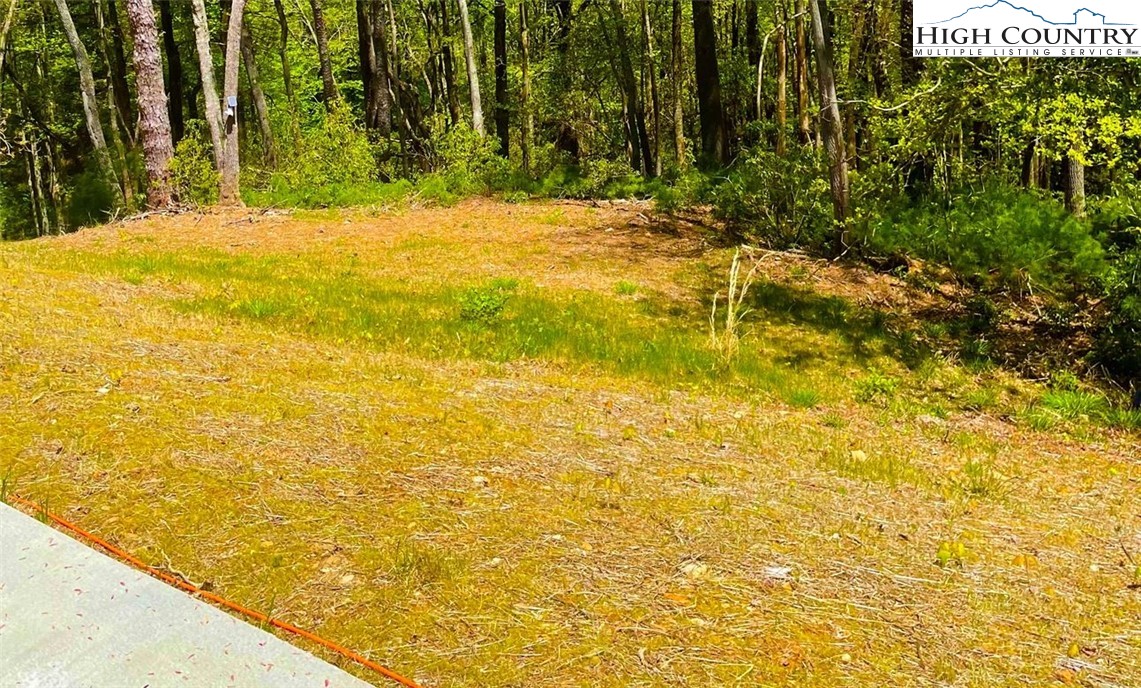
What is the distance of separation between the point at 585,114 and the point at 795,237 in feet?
46.8

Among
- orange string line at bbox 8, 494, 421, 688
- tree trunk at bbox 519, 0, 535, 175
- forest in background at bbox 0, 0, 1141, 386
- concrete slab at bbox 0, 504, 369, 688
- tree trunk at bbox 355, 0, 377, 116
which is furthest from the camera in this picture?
tree trunk at bbox 519, 0, 535, 175

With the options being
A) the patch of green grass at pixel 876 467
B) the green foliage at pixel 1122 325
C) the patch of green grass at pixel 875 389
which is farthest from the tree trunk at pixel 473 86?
the patch of green grass at pixel 876 467

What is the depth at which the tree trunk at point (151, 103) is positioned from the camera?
11836 millimetres

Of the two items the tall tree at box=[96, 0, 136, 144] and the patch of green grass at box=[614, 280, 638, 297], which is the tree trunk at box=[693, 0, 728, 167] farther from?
the tall tree at box=[96, 0, 136, 144]

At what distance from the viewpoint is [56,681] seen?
2.25 m

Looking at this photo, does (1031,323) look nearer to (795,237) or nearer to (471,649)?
(795,237)

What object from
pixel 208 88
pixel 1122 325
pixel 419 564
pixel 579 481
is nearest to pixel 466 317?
pixel 579 481

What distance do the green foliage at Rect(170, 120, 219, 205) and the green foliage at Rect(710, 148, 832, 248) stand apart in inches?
327

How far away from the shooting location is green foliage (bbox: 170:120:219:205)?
42.4ft

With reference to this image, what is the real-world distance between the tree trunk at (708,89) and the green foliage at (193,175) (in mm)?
8241

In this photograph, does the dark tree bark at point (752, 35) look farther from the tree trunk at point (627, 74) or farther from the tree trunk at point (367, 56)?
the tree trunk at point (367, 56)

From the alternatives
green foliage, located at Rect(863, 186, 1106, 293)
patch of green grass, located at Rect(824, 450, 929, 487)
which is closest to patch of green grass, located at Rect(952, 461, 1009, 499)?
patch of green grass, located at Rect(824, 450, 929, 487)

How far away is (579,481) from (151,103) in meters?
11.1

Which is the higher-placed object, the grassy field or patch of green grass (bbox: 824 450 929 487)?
the grassy field
